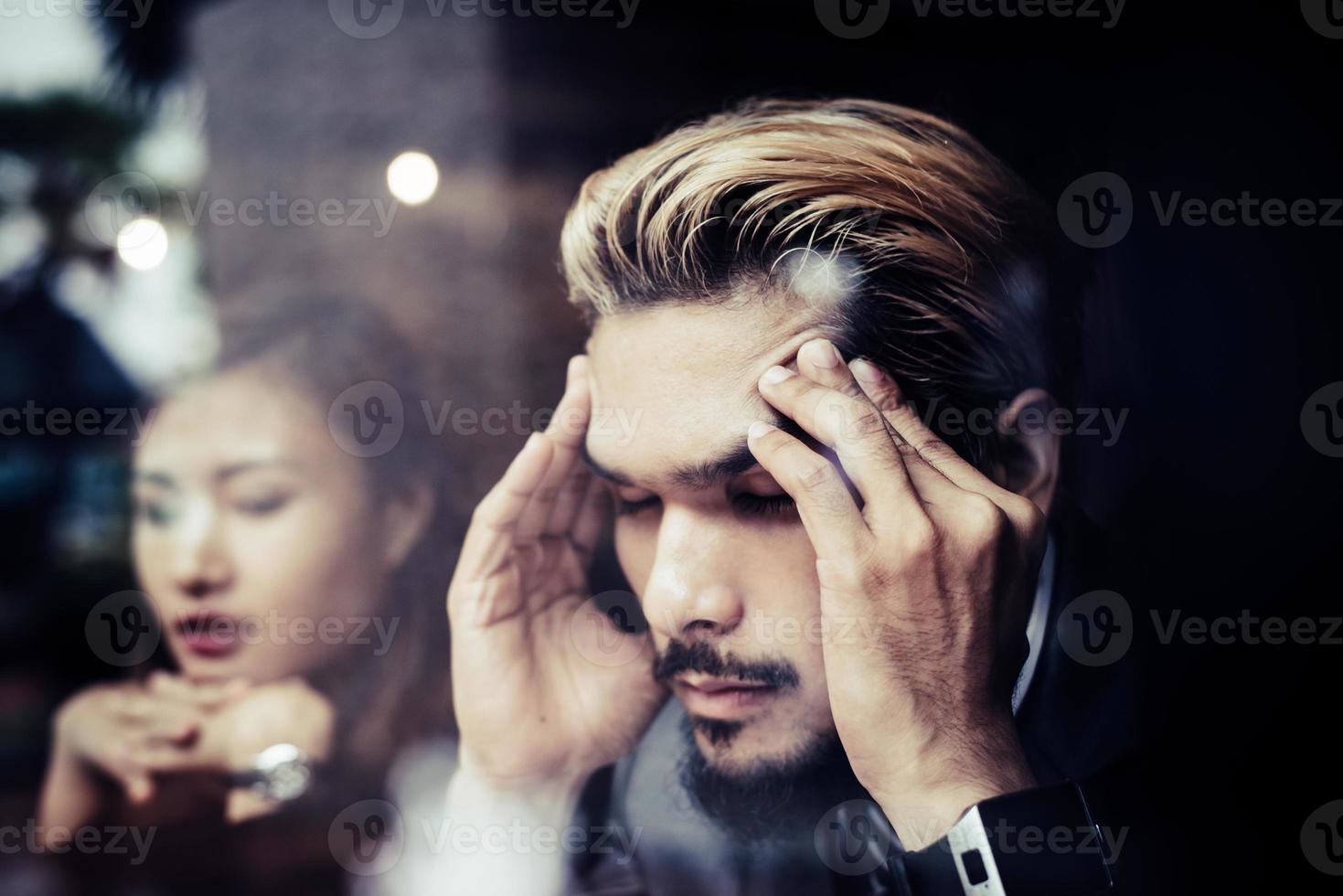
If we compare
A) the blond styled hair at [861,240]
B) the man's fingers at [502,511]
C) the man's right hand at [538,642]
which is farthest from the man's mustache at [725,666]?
the blond styled hair at [861,240]

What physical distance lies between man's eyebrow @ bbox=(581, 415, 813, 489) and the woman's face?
640 mm

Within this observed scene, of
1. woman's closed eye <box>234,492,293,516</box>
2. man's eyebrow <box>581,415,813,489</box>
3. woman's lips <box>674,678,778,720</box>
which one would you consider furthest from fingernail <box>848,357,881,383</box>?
woman's closed eye <box>234,492,293,516</box>

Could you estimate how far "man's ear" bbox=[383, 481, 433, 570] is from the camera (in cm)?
178

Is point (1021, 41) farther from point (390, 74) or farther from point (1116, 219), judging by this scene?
point (390, 74)

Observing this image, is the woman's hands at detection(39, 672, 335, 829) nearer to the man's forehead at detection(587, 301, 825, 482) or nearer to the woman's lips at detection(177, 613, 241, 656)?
the woman's lips at detection(177, 613, 241, 656)

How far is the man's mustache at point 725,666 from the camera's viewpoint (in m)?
1.55

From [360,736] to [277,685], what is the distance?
20 cm

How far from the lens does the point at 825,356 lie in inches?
59.0

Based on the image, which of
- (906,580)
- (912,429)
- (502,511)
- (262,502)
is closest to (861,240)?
(912,429)

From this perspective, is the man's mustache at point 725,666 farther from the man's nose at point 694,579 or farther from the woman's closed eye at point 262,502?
the woman's closed eye at point 262,502

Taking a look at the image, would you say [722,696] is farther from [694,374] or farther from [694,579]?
[694,374]

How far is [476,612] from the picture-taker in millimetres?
1729

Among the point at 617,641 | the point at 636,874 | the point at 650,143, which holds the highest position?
the point at 650,143

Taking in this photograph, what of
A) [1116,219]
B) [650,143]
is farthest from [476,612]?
[1116,219]
